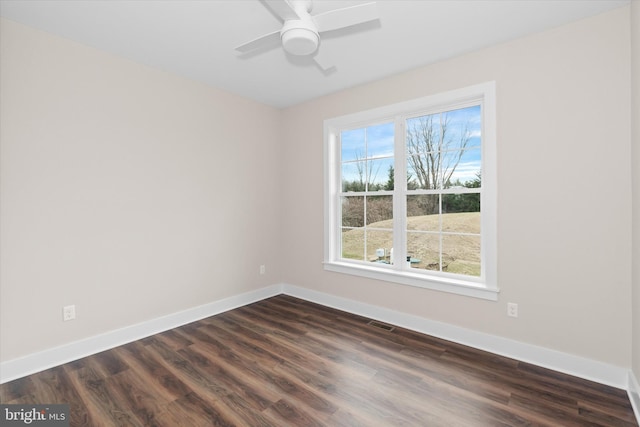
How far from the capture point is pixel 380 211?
3.46 meters

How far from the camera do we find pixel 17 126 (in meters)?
2.21

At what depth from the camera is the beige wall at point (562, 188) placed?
2.10 meters

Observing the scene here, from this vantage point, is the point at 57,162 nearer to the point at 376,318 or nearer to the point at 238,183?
the point at 238,183

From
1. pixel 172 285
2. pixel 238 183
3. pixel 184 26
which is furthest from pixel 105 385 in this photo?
pixel 184 26

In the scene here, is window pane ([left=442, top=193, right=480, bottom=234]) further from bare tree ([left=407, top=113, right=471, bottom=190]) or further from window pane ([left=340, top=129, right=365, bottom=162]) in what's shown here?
window pane ([left=340, top=129, right=365, bottom=162])

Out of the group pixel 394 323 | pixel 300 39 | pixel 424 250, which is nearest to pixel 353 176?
pixel 424 250

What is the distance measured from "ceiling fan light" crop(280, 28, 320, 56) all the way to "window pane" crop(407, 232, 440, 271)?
2.11 meters

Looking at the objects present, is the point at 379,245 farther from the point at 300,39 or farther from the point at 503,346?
the point at 300,39

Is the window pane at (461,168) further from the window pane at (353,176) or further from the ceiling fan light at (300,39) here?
the ceiling fan light at (300,39)

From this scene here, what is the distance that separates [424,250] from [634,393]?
5.62ft

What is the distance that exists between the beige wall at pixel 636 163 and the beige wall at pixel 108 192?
3.58 metres

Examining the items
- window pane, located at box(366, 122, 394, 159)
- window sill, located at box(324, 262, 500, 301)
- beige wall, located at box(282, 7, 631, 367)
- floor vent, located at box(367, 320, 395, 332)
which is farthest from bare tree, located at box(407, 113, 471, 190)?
floor vent, located at box(367, 320, 395, 332)

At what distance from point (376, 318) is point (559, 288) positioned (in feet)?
5.57

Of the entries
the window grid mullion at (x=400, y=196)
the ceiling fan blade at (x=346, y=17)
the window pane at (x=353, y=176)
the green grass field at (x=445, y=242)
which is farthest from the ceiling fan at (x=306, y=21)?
the green grass field at (x=445, y=242)
